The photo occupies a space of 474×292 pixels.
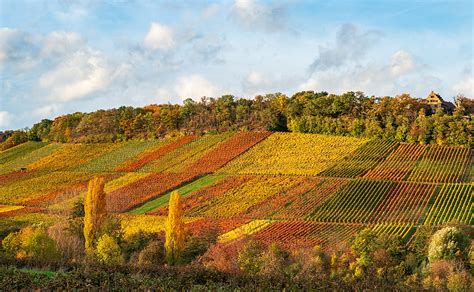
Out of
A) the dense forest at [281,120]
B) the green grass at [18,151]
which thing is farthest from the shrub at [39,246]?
the green grass at [18,151]

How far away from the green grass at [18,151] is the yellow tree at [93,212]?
6851cm

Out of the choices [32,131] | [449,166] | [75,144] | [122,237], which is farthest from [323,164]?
[32,131]

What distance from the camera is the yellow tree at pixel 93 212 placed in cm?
5062

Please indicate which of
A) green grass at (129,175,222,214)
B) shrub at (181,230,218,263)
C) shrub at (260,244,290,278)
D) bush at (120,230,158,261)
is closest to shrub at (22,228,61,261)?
bush at (120,230,158,261)

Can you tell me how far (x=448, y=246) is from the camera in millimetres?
42938

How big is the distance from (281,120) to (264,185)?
125 feet

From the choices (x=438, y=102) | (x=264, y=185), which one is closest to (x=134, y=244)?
(x=264, y=185)

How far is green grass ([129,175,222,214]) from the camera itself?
69.8 m

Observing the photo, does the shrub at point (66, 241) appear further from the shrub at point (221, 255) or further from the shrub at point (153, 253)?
the shrub at point (221, 255)

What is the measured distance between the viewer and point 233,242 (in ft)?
168

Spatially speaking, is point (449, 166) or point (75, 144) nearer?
point (449, 166)

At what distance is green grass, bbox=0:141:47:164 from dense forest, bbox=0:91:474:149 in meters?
3.63

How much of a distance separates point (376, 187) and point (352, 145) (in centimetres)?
2144

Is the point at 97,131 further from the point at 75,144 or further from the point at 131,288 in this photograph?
the point at 131,288
